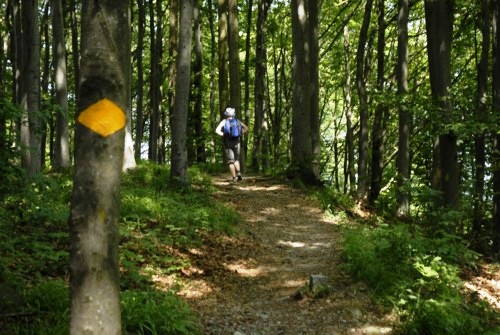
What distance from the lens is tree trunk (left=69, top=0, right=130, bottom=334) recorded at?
2314mm

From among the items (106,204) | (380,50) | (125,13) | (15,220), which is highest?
(380,50)

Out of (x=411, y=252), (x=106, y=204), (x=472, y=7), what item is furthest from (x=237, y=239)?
(x=472, y=7)

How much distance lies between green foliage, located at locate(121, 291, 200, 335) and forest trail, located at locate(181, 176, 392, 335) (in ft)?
1.15

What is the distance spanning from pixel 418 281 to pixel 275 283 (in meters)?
1.88

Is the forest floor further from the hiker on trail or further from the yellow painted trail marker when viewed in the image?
the yellow painted trail marker

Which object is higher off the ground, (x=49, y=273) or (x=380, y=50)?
(x=380, y=50)

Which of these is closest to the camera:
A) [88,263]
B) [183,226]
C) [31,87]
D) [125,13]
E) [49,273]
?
[88,263]

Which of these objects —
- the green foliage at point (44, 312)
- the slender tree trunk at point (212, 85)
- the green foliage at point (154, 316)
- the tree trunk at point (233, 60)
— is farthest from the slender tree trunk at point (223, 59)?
the green foliage at point (44, 312)

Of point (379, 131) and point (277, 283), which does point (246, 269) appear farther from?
point (379, 131)

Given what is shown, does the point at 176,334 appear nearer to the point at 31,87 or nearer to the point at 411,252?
the point at 411,252

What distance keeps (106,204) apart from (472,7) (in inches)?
591

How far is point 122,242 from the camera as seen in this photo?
6.64 metres

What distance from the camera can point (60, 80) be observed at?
1170cm

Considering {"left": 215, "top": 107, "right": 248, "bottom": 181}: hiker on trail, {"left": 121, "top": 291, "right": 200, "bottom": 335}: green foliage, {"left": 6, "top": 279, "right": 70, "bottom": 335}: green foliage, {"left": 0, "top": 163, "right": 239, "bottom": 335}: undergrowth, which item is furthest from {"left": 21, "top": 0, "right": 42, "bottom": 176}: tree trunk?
{"left": 121, "top": 291, "right": 200, "bottom": 335}: green foliage
